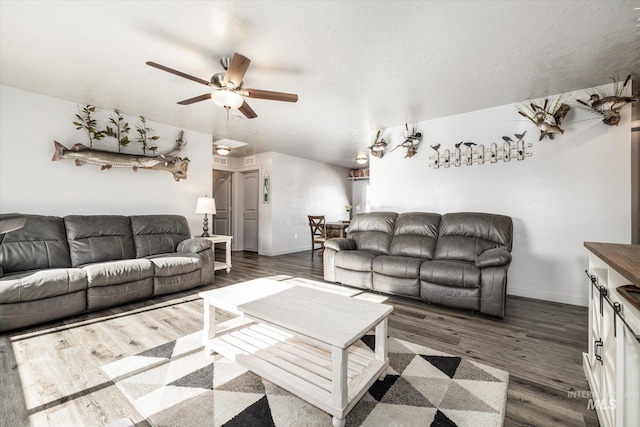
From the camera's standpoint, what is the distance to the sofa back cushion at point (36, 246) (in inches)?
105

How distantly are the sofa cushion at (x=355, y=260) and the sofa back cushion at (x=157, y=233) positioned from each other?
2.34 m

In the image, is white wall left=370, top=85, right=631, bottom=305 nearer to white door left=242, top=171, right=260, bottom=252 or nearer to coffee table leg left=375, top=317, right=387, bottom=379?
coffee table leg left=375, top=317, right=387, bottom=379

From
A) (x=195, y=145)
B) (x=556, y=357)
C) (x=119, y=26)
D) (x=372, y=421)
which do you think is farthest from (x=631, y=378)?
(x=195, y=145)

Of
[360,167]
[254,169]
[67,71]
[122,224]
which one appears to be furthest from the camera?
[360,167]

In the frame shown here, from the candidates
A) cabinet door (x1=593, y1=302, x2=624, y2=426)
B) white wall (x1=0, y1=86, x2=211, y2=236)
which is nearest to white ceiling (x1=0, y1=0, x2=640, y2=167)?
white wall (x1=0, y1=86, x2=211, y2=236)

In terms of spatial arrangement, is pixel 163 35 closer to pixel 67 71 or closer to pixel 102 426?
pixel 67 71

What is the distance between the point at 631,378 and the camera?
1000mm

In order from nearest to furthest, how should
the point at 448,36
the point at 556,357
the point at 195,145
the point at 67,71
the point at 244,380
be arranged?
the point at 244,380 < the point at 556,357 < the point at 448,36 < the point at 67,71 < the point at 195,145

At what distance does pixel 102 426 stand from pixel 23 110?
12.4 ft

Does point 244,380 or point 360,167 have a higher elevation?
point 360,167

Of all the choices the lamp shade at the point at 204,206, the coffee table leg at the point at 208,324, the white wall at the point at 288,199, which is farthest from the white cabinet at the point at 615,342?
the white wall at the point at 288,199

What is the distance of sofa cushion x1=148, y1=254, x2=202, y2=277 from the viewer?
125 inches

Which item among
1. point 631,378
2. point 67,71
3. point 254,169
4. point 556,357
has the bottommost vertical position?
point 556,357

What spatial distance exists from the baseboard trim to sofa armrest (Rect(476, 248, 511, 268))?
1.13 meters
